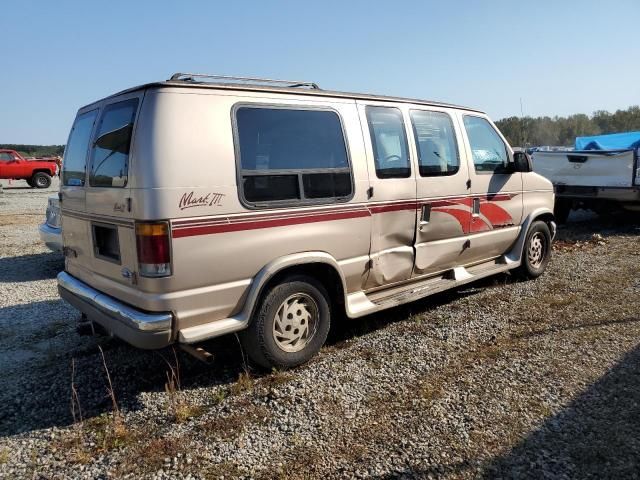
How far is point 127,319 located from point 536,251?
17.8 ft

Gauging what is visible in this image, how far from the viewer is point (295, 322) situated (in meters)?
4.04

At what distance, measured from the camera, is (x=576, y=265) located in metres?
7.43

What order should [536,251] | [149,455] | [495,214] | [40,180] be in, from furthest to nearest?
[40,180] → [536,251] → [495,214] → [149,455]

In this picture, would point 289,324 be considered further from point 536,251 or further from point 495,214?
point 536,251

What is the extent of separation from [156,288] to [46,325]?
8.61ft

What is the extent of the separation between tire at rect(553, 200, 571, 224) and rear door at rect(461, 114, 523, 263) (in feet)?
18.2

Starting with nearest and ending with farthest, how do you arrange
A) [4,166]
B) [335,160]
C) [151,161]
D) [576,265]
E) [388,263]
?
[151,161] → [335,160] → [388,263] → [576,265] → [4,166]

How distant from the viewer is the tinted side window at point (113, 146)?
344cm

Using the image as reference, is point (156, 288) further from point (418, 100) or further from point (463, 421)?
point (418, 100)

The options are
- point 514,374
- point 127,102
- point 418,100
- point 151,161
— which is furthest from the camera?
point 418,100

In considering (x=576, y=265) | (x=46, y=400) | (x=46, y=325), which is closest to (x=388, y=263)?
(x=46, y=400)

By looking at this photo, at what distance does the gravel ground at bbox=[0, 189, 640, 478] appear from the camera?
9.55ft

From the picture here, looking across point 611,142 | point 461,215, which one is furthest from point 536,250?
point 611,142

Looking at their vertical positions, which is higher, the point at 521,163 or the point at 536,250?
the point at 521,163
